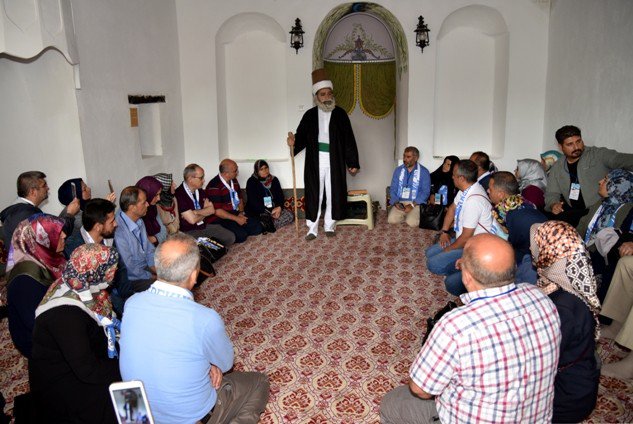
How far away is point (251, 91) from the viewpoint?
7.86 m

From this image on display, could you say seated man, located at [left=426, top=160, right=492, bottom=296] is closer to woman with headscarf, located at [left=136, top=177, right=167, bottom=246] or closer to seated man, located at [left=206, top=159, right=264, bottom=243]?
woman with headscarf, located at [left=136, top=177, right=167, bottom=246]

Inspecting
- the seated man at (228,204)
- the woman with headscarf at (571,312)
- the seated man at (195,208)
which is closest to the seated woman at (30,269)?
the seated man at (195,208)

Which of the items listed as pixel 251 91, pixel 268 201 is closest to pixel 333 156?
pixel 268 201

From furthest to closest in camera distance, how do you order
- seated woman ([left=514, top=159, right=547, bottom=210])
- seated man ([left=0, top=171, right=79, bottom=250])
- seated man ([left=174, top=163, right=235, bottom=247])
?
seated woman ([left=514, top=159, right=547, bottom=210]) < seated man ([left=174, top=163, right=235, bottom=247]) < seated man ([left=0, top=171, right=79, bottom=250])

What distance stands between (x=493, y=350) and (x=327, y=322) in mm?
2382

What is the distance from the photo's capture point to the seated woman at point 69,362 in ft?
7.13

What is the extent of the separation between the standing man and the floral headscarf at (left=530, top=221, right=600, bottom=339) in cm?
411

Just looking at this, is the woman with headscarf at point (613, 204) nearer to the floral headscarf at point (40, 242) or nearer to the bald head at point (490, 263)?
the bald head at point (490, 263)

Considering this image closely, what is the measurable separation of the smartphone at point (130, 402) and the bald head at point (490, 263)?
4.19ft

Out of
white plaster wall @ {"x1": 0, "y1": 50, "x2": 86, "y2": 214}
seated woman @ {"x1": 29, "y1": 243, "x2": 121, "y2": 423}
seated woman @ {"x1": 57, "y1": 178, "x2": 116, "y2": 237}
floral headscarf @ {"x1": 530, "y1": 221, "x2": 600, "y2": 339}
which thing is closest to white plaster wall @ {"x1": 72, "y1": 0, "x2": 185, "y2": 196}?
white plaster wall @ {"x1": 0, "y1": 50, "x2": 86, "y2": 214}

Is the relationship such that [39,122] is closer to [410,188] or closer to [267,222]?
[267,222]

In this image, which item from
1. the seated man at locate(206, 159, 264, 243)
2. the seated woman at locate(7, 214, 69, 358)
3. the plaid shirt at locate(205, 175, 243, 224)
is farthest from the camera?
the plaid shirt at locate(205, 175, 243, 224)

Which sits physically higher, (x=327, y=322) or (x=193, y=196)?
(x=193, y=196)

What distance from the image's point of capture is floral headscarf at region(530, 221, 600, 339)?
2410mm
